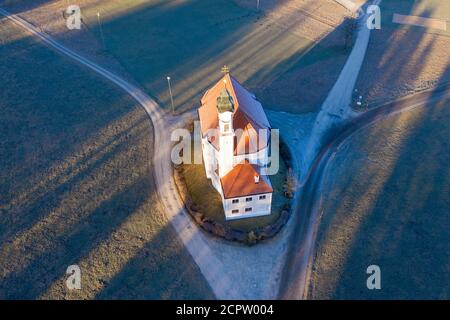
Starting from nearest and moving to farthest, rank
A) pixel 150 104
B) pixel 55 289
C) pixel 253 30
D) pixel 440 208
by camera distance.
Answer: pixel 55 289, pixel 440 208, pixel 150 104, pixel 253 30

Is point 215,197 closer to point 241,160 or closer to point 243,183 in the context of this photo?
point 243,183

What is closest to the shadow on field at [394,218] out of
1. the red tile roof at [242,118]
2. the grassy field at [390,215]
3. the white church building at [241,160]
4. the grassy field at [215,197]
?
the grassy field at [390,215]

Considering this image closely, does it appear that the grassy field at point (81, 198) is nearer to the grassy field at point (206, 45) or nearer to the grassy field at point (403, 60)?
the grassy field at point (206, 45)

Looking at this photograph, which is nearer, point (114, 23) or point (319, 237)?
point (319, 237)

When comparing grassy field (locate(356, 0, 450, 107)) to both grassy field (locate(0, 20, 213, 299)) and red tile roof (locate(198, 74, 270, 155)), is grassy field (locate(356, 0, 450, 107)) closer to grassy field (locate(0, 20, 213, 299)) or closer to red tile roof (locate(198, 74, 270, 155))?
red tile roof (locate(198, 74, 270, 155))
